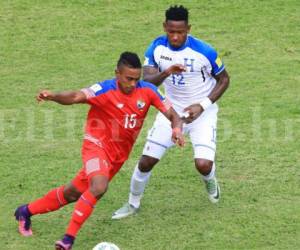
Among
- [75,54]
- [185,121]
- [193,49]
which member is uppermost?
[193,49]

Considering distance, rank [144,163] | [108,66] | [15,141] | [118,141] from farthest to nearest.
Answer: [108,66], [15,141], [144,163], [118,141]

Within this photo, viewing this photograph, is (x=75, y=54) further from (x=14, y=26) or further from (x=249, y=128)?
(x=249, y=128)

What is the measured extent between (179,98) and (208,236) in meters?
1.87

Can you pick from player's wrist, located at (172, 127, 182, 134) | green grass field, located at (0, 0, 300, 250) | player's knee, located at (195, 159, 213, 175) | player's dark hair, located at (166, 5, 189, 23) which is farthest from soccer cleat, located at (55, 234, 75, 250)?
player's dark hair, located at (166, 5, 189, 23)

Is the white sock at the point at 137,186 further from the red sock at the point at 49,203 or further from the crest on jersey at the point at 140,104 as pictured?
the crest on jersey at the point at 140,104

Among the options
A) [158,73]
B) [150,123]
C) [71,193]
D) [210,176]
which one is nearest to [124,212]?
[71,193]

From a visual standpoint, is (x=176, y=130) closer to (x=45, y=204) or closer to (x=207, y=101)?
(x=207, y=101)

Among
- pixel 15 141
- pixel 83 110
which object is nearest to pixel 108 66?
pixel 83 110

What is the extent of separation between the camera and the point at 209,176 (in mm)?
11375

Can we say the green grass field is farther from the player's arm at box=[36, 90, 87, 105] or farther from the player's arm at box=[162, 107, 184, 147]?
the player's arm at box=[36, 90, 87, 105]

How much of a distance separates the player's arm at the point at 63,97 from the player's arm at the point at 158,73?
112 centimetres

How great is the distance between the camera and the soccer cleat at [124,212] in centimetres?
1128

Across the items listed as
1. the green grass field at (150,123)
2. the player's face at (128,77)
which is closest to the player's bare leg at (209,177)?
the green grass field at (150,123)

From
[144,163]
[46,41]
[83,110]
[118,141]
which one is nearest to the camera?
[118,141]
